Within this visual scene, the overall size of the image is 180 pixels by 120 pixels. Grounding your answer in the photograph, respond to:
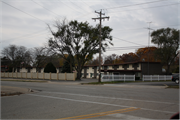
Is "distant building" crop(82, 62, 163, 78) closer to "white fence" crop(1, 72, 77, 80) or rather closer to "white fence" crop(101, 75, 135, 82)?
"white fence" crop(101, 75, 135, 82)

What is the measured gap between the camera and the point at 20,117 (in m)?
7.40

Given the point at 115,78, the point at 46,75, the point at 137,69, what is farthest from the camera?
the point at 137,69

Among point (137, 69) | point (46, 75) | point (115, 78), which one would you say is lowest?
point (46, 75)

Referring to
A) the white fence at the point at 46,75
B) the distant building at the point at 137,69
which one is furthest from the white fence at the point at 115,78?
the white fence at the point at 46,75

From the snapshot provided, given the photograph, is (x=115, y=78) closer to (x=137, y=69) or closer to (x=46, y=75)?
(x=137, y=69)

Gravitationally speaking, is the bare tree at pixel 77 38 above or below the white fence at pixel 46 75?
above

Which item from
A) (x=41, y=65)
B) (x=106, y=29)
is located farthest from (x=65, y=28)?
(x=41, y=65)

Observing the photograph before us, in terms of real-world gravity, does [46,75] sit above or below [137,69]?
below

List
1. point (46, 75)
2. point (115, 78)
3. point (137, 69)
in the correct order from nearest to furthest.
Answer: point (115, 78) → point (46, 75) → point (137, 69)

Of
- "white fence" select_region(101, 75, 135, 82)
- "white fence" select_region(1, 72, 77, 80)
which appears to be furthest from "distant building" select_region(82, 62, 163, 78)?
"white fence" select_region(1, 72, 77, 80)

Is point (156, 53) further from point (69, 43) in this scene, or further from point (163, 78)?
point (69, 43)

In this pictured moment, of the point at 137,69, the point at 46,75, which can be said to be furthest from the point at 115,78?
the point at 46,75

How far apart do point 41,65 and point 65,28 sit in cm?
3599

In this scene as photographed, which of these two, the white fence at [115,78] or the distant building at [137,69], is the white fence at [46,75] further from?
the white fence at [115,78]
